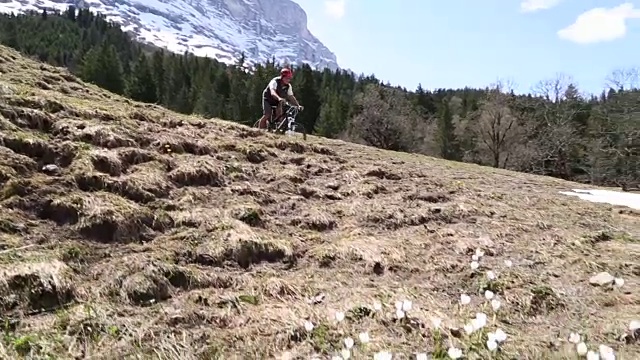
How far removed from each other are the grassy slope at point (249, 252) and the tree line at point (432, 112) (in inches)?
1253

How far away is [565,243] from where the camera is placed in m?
5.62

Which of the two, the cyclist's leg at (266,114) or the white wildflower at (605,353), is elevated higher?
the cyclist's leg at (266,114)

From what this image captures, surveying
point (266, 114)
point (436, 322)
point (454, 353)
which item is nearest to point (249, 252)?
point (436, 322)

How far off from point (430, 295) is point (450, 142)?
2253 inches

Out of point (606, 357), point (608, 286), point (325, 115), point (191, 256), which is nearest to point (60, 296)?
point (191, 256)

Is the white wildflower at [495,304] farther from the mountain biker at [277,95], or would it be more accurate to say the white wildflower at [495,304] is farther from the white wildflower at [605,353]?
the mountain biker at [277,95]

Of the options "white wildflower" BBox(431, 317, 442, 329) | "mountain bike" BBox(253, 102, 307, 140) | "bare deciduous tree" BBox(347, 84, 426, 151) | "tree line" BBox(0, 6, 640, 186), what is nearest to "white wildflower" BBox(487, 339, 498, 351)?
"white wildflower" BBox(431, 317, 442, 329)

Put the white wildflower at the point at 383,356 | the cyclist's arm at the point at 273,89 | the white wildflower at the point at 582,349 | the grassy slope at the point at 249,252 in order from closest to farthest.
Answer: the white wildflower at the point at 383,356 < the white wildflower at the point at 582,349 < the grassy slope at the point at 249,252 < the cyclist's arm at the point at 273,89

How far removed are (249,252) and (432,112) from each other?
78014 millimetres

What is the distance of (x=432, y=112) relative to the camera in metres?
79.5

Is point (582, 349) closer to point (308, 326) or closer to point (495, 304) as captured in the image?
point (495, 304)

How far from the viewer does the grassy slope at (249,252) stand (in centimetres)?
342

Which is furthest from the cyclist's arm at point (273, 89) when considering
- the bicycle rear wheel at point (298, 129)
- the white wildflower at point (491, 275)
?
the white wildflower at point (491, 275)

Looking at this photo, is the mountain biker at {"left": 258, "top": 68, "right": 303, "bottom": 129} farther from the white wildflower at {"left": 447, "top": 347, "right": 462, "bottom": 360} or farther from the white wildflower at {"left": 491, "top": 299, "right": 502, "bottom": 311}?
the white wildflower at {"left": 447, "top": 347, "right": 462, "bottom": 360}
